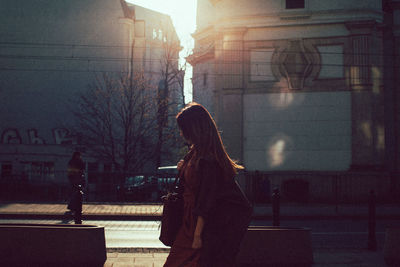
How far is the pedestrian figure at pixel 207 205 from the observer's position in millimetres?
3412

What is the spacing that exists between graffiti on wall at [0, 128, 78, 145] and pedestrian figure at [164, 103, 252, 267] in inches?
1406

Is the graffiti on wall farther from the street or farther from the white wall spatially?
the street

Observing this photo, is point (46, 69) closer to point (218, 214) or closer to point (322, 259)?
point (322, 259)

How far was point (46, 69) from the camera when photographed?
39.0 m

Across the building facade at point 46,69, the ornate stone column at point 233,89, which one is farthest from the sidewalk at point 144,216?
the building facade at point 46,69

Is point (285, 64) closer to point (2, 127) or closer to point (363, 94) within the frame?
point (363, 94)

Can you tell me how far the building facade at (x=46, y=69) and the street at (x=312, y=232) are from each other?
2495cm

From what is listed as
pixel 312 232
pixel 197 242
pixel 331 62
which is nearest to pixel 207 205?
pixel 197 242

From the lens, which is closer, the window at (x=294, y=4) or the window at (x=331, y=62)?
the window at (x=331, y=62)

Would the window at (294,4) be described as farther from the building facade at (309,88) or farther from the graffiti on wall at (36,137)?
the graffiti on wall at (36,137)

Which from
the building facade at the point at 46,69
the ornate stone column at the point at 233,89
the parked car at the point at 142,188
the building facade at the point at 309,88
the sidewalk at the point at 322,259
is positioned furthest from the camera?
the building facade at the point at 46,69

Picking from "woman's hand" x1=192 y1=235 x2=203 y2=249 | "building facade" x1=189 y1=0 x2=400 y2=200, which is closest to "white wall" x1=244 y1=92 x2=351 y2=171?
"building facade" x1=189 y1=0 x2=400 y2=200

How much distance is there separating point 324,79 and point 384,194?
663 cm

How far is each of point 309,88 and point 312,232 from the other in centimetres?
1467
